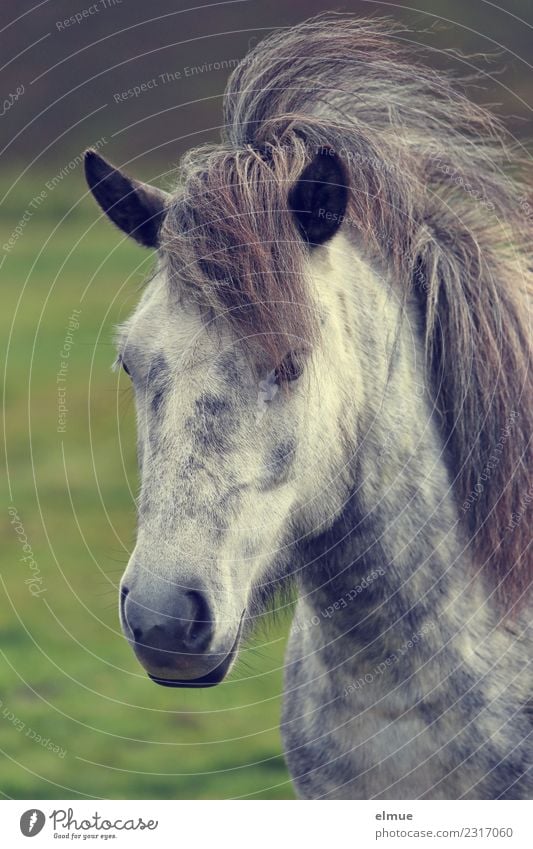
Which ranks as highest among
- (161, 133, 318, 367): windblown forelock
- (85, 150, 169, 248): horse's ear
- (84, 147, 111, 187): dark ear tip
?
(84, 147, 111, 187): dark ear tip

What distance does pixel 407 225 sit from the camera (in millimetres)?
2863

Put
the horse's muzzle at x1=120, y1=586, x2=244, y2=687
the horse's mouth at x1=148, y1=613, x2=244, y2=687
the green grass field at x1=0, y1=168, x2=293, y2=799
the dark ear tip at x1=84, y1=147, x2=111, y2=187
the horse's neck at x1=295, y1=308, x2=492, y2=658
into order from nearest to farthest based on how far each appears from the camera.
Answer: the horse's muzzle at x1=120, y1=586, x2=244, y2=687 → the horse's mouth at x1=148, y1=613, x2=244, y2=687 → the horse's neck at x1=295, y1=308, x2=492, y2=658 → the dark ear tip at x1=84, y1=147, x2=111, y2=187 → the green grass field at x1=0, y1=168, x2=293, y2=799

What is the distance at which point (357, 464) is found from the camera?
277 cm

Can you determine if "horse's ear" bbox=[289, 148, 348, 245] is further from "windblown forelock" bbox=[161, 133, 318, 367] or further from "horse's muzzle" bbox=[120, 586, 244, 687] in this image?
"horse's muzzle" bbox=[120, 586, 244, 687]

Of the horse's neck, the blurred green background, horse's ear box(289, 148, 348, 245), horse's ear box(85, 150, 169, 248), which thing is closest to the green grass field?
the blurred green background

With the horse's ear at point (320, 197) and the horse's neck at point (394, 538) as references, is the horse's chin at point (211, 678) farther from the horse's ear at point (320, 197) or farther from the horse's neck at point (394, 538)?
the horse's ear at point (320, 197)

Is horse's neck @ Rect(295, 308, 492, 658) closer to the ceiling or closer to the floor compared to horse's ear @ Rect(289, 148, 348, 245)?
closer to the floor

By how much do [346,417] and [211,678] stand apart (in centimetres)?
72

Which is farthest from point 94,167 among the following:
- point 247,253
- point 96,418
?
point 96,418

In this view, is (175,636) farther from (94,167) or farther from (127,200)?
(94,167)

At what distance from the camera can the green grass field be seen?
5.43 meters

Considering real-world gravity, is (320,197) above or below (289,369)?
above
